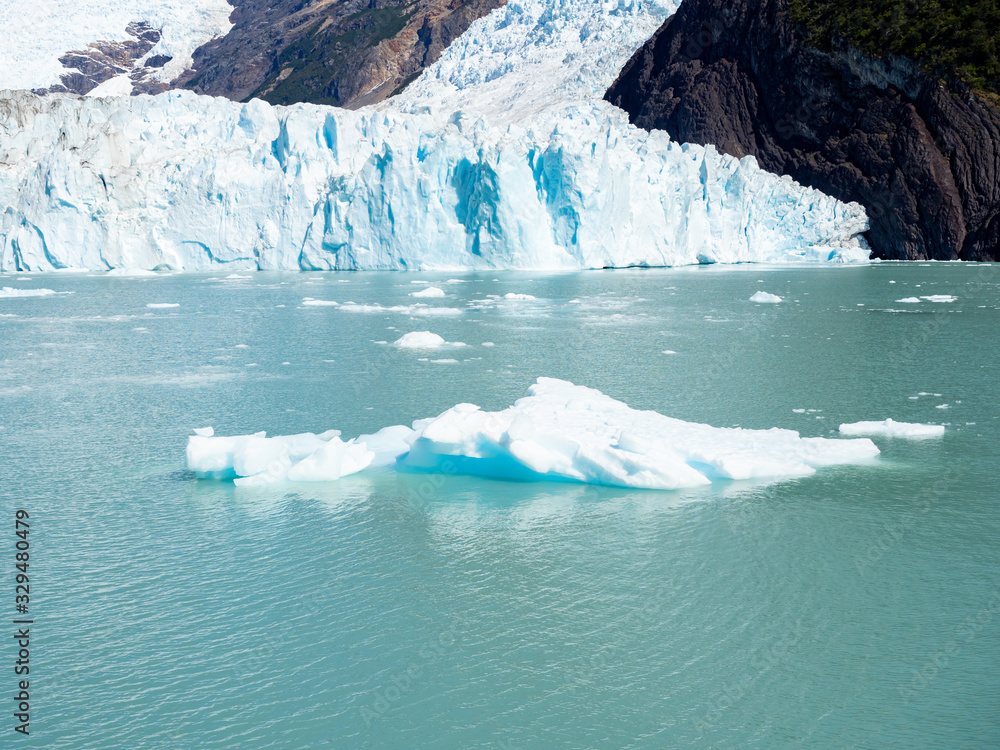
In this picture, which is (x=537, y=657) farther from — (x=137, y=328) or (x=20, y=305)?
(x=20, y=305)

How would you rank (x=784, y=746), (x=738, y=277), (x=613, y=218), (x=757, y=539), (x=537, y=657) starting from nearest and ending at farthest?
(x=784, y=746)
(x=537, y=657)
(x=757, y=539)
(x=738, y=277)
(x=613, y=218)

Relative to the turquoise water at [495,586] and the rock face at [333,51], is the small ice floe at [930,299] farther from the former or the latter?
the rock face at [333,51]

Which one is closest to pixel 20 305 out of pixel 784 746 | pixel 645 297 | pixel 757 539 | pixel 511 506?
pixel 645 297

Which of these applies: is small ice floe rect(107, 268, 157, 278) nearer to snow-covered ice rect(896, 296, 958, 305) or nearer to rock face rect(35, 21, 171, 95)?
snow-covered ice rect(896, 296, 958, 305)

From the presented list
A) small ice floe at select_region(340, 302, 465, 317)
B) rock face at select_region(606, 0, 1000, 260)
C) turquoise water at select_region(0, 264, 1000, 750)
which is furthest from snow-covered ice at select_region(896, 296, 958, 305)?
rock face at select_region(606, 0, 1000, 260)

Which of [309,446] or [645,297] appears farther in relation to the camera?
[645,297]
